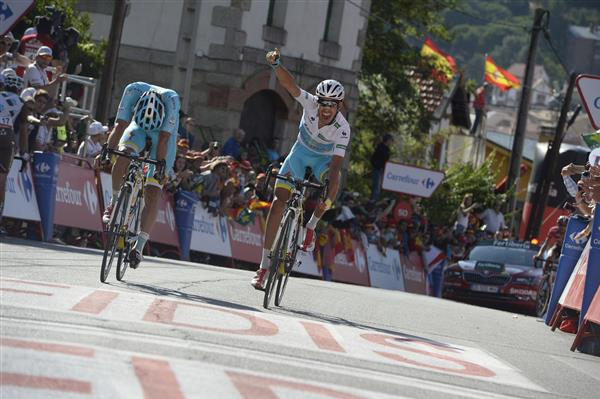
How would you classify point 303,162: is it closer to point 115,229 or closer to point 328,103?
point 328,103

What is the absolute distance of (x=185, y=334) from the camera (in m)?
8.58

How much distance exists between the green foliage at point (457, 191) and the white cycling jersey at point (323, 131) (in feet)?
110

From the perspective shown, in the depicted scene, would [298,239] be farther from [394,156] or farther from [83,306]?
[394,156]

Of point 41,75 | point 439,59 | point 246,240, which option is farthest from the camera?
point 439,59

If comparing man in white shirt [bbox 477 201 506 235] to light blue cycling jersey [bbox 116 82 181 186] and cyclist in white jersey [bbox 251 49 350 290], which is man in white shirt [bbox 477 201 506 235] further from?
light blue cycling jersey [bbox 116 82 181 186]

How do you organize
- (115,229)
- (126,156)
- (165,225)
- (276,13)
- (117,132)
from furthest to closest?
(276,13) → (165,225) → (117,132) → (126,156) → (115,229)

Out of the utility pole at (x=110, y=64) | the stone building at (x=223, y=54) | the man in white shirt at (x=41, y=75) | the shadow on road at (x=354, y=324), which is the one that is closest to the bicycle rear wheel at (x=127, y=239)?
the shadow on road at (x=354, y=324)

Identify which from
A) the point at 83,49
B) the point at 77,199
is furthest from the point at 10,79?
the point at 83,49

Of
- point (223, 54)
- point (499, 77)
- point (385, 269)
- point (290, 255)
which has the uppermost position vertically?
point (499, 77)

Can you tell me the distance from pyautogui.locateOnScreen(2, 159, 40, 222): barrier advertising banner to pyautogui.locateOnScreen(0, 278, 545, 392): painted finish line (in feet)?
24.4

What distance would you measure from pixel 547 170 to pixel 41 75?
27.5 meters

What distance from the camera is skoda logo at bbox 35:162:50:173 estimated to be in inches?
730

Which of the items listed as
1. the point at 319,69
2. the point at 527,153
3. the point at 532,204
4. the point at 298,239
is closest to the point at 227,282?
the point at 298,239

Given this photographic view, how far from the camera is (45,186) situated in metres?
18.5
